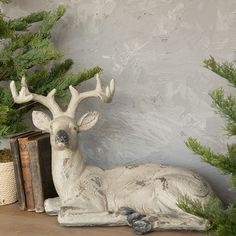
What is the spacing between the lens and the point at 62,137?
2.97 feet

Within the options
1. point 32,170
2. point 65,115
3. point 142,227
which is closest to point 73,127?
point 65,115

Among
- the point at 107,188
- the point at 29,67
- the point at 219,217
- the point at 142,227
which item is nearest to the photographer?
the point at 219,217

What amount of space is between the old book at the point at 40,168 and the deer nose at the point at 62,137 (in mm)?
93

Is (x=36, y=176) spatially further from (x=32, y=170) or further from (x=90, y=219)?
(x=90, y=219)

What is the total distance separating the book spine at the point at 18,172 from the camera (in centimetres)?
100

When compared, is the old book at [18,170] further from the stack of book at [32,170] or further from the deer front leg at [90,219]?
the deer front leg at [90,219]

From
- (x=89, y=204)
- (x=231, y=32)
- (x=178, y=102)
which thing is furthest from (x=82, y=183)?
(x=231, y=32)

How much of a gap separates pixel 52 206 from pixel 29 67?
35 cm

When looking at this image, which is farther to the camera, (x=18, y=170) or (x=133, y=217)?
(x=18, y=170)

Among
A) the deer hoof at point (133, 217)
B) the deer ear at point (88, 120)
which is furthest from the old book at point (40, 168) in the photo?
the deer hoof at point (133, 217)

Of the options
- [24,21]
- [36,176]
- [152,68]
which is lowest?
[36,176]

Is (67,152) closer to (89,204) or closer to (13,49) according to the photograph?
(89,204)

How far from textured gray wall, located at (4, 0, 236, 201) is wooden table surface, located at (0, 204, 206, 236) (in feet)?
0.88

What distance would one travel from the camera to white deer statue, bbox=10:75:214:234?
2.78 feet
